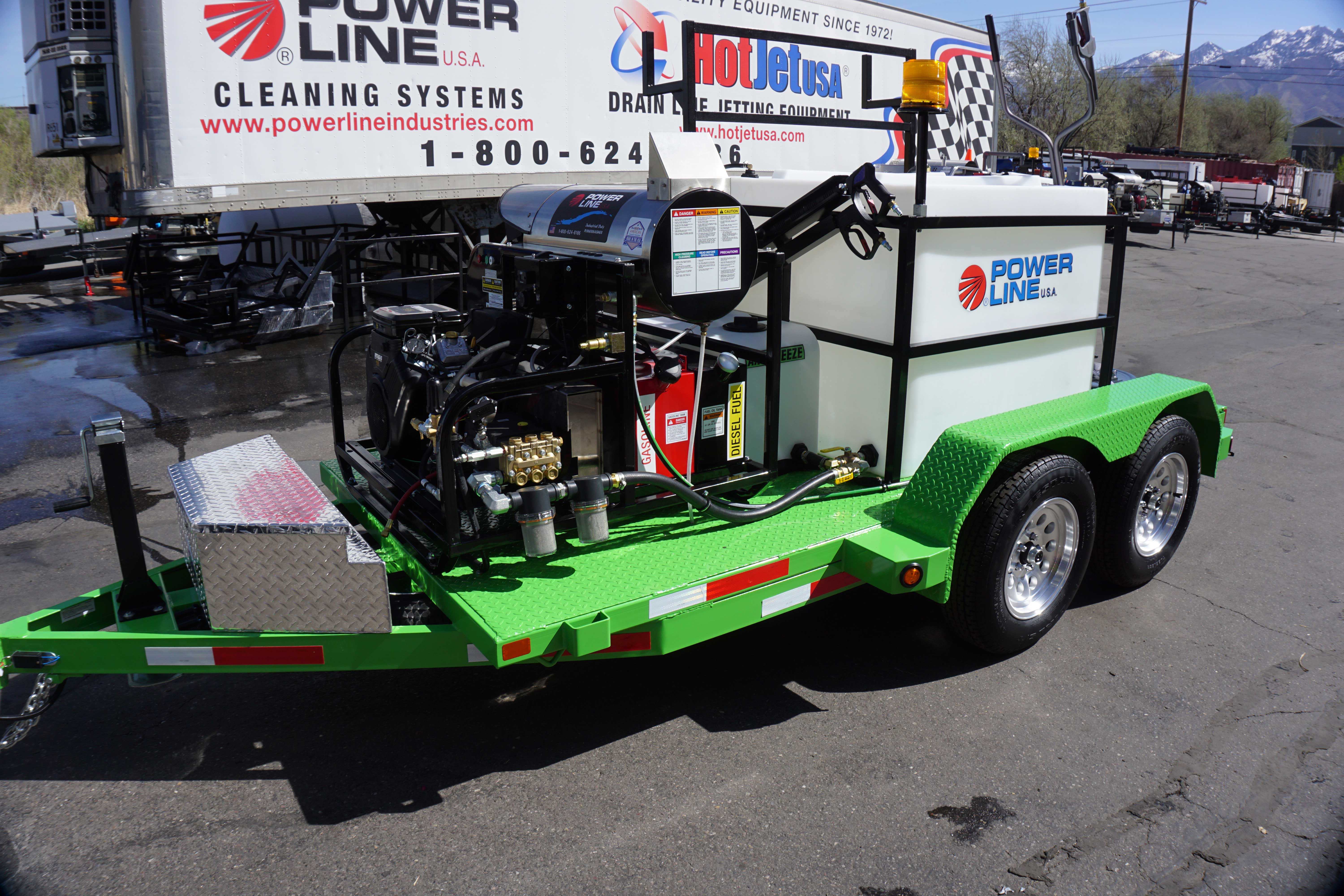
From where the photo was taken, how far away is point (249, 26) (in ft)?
27.0

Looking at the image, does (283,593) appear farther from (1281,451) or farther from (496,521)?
(1281,451)

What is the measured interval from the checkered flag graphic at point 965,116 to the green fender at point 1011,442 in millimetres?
8790

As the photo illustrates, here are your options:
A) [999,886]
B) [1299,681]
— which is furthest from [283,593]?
[1299,681]

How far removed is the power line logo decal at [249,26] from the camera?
810 cm

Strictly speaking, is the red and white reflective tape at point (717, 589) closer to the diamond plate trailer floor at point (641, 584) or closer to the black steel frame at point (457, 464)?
the diamond plate trailer floor at point (641, 584)

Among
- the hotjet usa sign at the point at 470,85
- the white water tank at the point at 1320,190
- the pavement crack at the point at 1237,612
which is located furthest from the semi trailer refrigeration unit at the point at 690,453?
the white water tank at the point at 1320,190

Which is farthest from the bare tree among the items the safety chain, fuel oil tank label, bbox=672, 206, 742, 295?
the safety chain

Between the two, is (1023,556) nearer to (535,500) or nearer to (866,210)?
(866,210)

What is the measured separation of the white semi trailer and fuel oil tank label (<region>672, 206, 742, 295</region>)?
9.76 ft

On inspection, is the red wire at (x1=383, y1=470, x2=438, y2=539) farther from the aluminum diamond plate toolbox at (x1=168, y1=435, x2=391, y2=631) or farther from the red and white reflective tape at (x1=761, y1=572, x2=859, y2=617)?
the red and white reflective tape at (x1=761, y1=572, x2=859, y2=617)

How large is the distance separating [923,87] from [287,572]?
277cm

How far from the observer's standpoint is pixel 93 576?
4.85m

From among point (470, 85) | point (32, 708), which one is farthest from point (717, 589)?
point (470, 85)

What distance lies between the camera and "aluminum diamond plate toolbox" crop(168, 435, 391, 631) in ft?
9.50
